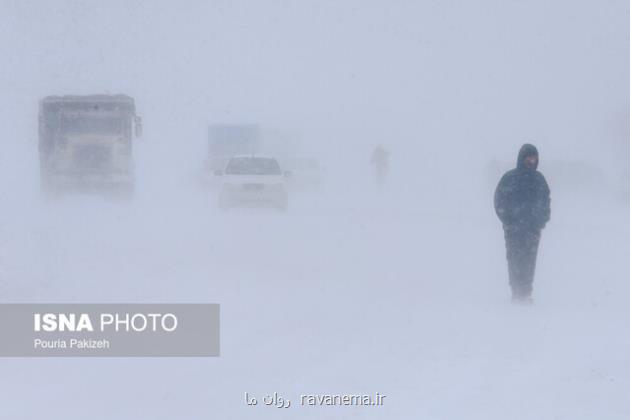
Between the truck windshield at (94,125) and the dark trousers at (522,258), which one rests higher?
the truck windshield at (94,125)

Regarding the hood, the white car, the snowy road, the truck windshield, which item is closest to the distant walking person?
the white car

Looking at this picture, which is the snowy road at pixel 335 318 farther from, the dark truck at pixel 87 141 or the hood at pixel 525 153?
the dark truck at pixel 87 141

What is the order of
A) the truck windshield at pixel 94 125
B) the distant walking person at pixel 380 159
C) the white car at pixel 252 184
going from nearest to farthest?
the white car at pixel 252 184, the truck windshield at pixel 94 125, the distant walking person at pixel 380 159

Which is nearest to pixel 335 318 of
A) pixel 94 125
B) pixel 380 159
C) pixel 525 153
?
pixel 525 153

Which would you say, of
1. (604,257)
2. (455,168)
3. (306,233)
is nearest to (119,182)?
(306,233)

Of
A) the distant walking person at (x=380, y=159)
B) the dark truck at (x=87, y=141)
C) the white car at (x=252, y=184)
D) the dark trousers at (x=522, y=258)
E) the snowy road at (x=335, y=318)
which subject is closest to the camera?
the snowy road at (x=335, y=318)

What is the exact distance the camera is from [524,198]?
39.8ft

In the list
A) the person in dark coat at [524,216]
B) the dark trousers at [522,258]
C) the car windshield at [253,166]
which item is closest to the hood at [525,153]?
the person in dark coat at [524,216]

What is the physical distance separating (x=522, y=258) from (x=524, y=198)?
0.67 metres

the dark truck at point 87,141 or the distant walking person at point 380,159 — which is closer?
the dark truck at point 87,141

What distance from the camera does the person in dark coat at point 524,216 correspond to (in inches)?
475

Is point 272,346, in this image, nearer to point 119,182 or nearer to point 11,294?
point 11,294

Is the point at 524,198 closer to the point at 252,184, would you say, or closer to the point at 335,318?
the point at 335,318

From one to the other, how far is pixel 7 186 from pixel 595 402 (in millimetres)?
36724
